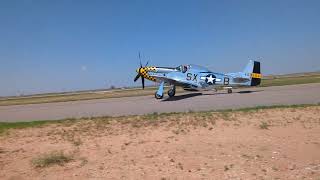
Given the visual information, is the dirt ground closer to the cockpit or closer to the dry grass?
the dry grass

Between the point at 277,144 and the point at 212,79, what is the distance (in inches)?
900

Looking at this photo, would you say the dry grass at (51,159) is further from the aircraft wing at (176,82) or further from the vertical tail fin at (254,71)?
the vertical tail fin at (254,71)

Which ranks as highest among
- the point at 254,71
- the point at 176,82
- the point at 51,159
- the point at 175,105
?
the point at 254,71

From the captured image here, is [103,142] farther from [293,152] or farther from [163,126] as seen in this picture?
[293,152]

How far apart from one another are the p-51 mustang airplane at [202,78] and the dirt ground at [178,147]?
1691 cm

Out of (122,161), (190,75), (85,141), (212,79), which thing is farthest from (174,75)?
(122,161)

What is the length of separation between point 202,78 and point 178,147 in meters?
23.1

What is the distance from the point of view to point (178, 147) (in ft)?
39.8

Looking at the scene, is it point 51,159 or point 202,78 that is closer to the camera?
point 51,159

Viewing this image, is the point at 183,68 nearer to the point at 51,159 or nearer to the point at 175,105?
the point at 175,105

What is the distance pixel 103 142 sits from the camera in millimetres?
13281

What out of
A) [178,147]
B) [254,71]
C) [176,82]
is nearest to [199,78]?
[176,82]

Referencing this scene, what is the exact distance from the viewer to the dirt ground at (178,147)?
32.2ft

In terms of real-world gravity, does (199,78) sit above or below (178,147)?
above
